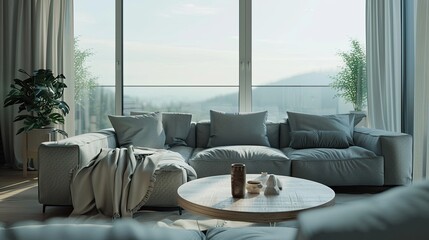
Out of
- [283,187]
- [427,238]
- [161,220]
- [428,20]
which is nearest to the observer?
[427,238]

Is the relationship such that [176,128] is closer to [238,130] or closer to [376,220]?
[238,130]

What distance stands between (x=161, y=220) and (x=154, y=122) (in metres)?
1.41

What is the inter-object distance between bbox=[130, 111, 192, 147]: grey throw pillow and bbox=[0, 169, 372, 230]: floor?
128 cm

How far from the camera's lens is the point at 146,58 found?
5.64m

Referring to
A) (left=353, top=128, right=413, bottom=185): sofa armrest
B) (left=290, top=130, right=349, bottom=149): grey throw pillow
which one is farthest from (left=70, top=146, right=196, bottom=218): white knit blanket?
→ (left=353, top=128, right=413, bottom=185): sofa armrest

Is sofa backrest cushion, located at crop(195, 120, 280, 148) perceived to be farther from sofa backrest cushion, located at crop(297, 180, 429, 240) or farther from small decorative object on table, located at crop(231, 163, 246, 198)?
sofa backrest cushion, located at crop(297, 180, 429, 240)

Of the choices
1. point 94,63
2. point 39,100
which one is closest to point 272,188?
point 39,100

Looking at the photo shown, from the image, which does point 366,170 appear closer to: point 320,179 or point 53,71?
point 320,179

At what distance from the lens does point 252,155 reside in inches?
153

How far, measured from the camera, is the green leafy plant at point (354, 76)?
555cm

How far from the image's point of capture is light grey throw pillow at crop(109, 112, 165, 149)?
425 centimetres

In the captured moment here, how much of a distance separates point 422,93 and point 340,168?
1.23 meters

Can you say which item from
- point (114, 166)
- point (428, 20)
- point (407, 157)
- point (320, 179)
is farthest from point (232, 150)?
point (428, 20)

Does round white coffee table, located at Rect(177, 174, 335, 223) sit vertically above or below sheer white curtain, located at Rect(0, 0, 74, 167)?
below
